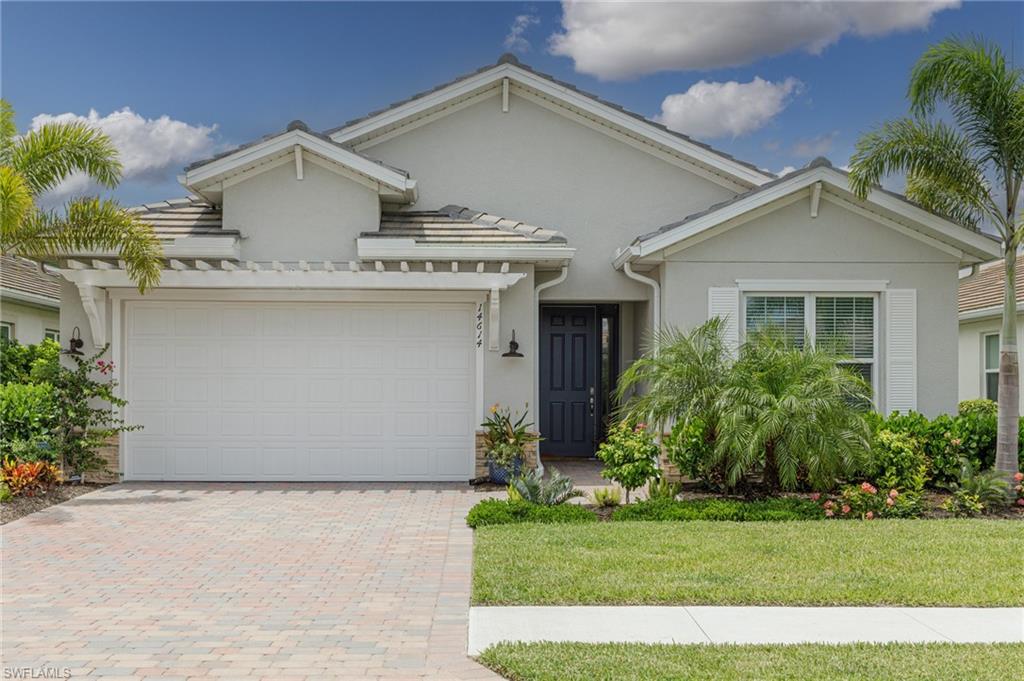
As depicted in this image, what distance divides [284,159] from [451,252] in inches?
119

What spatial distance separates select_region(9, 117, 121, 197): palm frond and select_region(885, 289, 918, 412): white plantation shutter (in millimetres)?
11257

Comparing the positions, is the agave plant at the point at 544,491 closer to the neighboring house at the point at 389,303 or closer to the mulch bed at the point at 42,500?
the neighboring house at the point at 389,303

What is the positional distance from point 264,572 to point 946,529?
278 inches

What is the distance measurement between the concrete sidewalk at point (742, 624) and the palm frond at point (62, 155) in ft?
28.8

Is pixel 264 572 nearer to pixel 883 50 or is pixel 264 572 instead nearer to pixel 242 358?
pixel 242 358

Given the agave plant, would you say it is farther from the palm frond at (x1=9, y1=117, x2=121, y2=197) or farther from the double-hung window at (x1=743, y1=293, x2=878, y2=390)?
the palm frond at (x1=9, y1=117, x2=121, y2=197)

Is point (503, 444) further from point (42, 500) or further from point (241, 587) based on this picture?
point (42, 500)

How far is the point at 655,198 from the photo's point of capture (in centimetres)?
1498

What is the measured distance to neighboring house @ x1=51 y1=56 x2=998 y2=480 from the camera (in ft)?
41.4

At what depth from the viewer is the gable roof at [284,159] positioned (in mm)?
12938

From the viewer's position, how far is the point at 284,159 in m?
13.3

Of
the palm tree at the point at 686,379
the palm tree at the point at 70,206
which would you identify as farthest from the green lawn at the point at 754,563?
the palm tree at the point at 70,206

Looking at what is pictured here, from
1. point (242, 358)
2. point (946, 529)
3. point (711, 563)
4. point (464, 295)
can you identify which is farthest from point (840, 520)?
point (242, 358)

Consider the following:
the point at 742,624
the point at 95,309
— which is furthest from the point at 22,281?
the point at 742,624
